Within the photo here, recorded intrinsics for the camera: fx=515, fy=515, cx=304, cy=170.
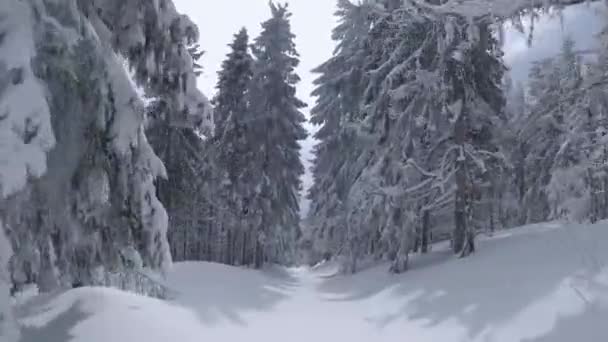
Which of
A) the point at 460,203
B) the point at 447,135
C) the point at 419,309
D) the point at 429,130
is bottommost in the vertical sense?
the point at 419,309

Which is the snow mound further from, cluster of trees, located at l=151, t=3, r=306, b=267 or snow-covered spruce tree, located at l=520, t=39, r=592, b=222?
cluster of trees, located at l=151, t=3, r=306, b=267

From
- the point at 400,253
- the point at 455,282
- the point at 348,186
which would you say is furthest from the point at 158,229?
the point at 348,186

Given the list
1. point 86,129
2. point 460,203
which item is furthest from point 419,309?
point 86,129

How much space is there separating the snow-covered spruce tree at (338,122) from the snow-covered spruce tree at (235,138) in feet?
13.7

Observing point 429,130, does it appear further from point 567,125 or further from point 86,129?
point 86,129

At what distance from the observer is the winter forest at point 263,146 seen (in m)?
6.29

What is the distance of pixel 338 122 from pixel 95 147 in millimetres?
23143

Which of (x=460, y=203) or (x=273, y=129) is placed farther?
(x=273, y=129)

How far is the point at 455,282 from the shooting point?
12211mm

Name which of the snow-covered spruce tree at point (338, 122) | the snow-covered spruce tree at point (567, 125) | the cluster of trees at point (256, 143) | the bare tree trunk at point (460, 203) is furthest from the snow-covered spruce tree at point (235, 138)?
the snow-covered spruce tree at point (567, 125)

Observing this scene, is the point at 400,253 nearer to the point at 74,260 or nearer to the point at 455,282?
the point at 455,282

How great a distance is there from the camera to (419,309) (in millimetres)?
11656

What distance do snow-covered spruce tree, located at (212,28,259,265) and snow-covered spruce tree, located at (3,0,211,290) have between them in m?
21.2

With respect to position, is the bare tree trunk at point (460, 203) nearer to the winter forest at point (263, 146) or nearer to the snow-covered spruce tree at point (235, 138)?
the winter forest at point (263, 146)
